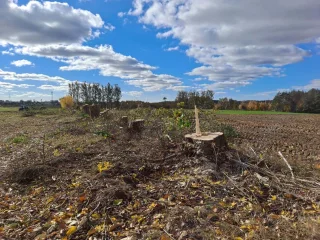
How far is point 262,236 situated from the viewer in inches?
98.3

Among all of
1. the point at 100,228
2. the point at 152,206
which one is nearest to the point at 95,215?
the point at 100,228

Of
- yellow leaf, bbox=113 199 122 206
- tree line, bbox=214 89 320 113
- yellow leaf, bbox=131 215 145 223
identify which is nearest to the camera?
yellow leaf, bbox=131 215 145 223

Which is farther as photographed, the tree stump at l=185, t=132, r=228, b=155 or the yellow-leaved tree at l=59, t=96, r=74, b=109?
the yellow-leaved tree at l=59, t=96, r=74, b=109

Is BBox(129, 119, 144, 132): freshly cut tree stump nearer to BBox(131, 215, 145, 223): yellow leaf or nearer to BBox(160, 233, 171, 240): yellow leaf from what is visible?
BBox(131, 215, 145, 223): yellow leaf

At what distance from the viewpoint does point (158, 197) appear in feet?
11.3

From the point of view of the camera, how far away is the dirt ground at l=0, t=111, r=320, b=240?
2.69 meters

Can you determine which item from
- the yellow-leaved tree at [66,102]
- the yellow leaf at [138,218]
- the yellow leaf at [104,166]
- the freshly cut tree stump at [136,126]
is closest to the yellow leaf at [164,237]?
the yellow leaf at [138,218]

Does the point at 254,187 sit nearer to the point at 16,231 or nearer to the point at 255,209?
the point at 255,209

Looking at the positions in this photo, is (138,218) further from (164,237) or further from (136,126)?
(136,126)

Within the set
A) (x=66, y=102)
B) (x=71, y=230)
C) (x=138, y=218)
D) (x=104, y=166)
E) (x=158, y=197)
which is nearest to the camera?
(x=71, y=230)

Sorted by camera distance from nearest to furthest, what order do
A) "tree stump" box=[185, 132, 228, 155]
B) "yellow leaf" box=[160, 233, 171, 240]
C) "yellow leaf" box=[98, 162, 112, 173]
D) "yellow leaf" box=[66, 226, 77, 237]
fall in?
"yellow leaf" box=[160, 233, 171, 240] < "yellow leaf" box=[66, 226, 77, 237] < "yellow leaf" box=[98, 162, 112, 173] < "tree stump" box=[185, 132, 228, 155]

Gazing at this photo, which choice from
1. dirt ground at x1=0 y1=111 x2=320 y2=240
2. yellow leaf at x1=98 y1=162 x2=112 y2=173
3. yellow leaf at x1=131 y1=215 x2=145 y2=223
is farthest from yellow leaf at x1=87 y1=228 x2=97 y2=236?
yellow leaf at x1=98 y1=162 x2=112 y2=173

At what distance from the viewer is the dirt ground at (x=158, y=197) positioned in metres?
2.69

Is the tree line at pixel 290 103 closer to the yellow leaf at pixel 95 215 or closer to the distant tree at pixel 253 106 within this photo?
the distant tree at pixel 253 106
